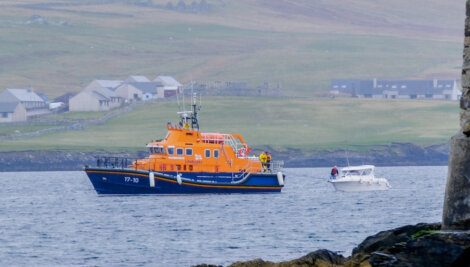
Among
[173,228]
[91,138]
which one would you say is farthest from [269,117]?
[173,228]

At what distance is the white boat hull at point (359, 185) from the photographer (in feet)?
276

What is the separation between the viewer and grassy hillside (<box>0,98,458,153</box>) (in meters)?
151

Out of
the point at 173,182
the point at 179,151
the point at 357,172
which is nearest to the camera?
the point at 179,151

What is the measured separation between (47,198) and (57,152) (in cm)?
6094

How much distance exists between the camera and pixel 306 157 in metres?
144

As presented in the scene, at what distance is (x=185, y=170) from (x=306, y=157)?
70916 millimetres

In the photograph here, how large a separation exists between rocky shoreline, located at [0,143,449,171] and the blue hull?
5971cm

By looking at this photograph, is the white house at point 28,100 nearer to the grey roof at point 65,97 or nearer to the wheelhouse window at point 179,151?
the grey roof at point 65,97

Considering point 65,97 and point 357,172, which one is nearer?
point 357,172

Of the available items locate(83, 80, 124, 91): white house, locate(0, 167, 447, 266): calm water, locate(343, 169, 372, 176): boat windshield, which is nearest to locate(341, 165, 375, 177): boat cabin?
locate(343, 169, 372, 176): boat windshield

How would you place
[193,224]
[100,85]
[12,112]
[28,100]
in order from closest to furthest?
[193,224] → [12,112] → [28,100] → [100,85]

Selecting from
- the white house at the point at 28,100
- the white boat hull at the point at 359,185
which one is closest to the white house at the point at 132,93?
the white house at the point at 28,100

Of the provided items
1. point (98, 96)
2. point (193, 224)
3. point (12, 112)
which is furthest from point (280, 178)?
point (98, 96)

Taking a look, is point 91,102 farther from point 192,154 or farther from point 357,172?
point 192,154
